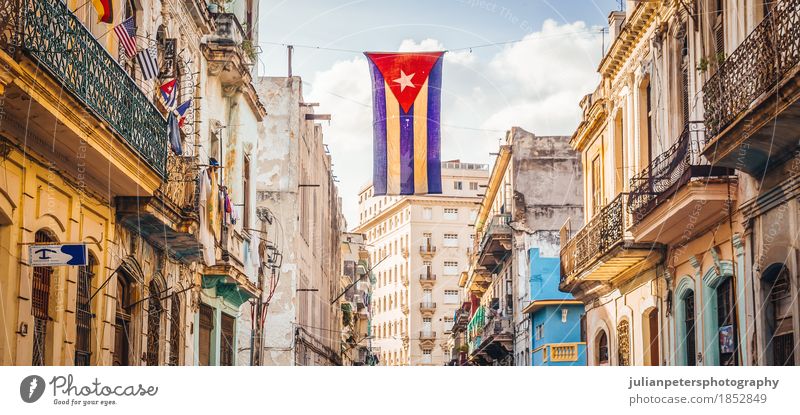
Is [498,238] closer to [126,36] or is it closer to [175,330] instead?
[175,330]

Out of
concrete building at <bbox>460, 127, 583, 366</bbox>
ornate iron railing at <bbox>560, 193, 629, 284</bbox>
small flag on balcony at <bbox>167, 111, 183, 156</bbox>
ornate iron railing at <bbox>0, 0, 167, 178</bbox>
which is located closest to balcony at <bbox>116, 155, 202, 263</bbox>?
small flag on balcony at <bbox>167, 111, 183, 156</bbox>

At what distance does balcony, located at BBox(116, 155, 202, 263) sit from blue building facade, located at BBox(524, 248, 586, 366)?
1097 cm

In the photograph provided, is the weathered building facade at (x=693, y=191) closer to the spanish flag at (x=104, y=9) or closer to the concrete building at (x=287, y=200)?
the spanish flag at (x=104, y=9)

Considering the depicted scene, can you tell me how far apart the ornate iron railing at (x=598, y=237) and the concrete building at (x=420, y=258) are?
23.0 m

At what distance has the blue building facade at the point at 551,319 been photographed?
85.5 ft

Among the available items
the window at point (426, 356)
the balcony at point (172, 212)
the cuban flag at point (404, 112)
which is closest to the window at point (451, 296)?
the window at point (426, 356)

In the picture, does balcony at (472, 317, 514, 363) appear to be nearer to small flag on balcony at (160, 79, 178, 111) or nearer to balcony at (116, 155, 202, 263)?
balcony at (116, 155, 202, 263)

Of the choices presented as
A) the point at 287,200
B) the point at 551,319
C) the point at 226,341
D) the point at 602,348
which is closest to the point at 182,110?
the point at 226,341

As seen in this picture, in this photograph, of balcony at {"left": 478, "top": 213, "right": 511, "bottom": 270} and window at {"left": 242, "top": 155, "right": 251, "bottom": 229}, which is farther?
balcony at {"left": 478, "top": 213, "right": 511, "bottom": 270}

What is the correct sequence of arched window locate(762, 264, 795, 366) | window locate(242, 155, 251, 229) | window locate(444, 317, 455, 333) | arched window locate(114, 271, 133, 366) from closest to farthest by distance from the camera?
arched window locate(762, 264, 795, 366) < arched window locate(114, 271, 133, 366) < window locate(242, 155, 251, 229) < window locate(444, 317, 455, 333)

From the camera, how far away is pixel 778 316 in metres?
12.7

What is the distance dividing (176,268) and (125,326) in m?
2.26

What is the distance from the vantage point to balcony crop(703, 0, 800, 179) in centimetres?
1070

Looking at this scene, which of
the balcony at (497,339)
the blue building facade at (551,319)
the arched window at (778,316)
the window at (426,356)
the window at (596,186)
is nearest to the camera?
the arched window at (778,316)
